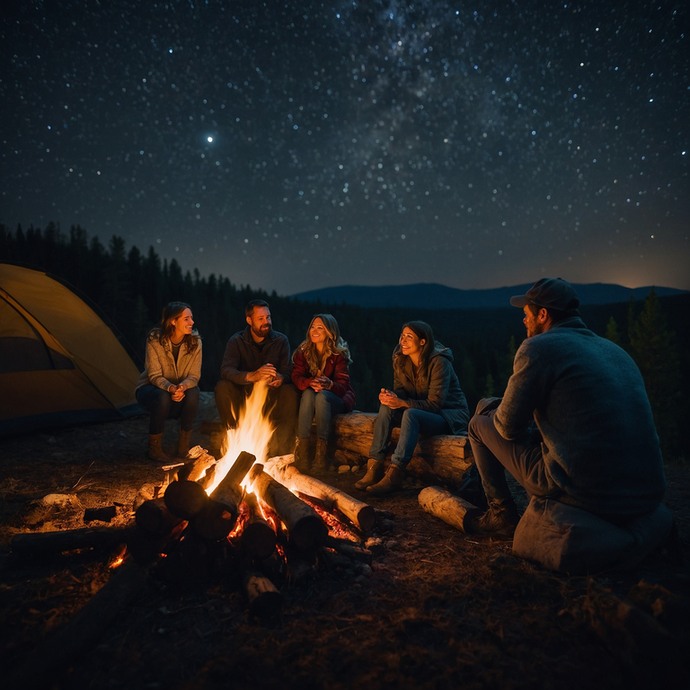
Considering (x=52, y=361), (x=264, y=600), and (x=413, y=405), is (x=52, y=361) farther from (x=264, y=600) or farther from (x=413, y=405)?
(x=264, y=600)

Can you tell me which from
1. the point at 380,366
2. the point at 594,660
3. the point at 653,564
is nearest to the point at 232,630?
the point at 594,660

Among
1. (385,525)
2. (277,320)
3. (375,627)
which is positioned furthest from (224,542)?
(277,320)

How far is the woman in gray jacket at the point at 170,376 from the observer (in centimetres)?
532

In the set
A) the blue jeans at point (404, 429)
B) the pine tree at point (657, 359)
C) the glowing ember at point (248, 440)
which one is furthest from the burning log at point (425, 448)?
the pine tree at point (657, 359)

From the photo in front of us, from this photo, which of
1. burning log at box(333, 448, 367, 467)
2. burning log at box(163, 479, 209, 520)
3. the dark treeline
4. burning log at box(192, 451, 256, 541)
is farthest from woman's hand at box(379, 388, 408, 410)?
the dark treeline

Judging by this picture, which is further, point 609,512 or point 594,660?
point 609,512

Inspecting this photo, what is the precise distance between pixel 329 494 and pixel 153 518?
1.54 m

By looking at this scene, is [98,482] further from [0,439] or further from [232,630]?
[232,630]

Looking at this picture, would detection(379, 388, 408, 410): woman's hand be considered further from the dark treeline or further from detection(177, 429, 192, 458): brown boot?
the dark treeline

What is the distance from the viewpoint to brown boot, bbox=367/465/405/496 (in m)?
4.19

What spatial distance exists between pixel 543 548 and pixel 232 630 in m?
1.93

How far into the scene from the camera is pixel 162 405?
5262mm

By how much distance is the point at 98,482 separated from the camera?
4496mm

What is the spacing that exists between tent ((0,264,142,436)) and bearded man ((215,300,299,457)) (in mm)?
3075
